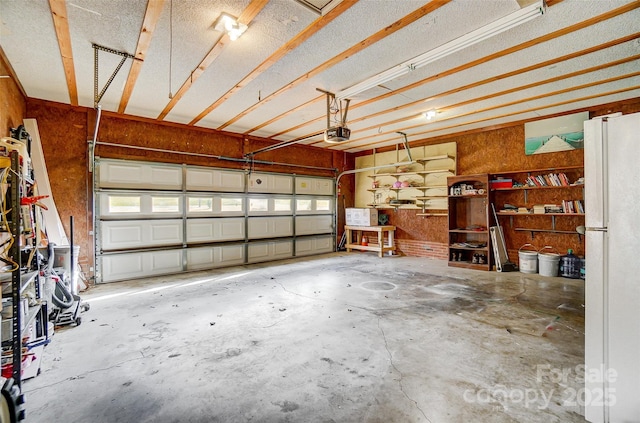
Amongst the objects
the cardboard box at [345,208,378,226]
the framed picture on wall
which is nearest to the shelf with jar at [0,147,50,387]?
the cardboard box at [345,208,378,226]

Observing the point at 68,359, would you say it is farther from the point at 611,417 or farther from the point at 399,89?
the point at 399,89

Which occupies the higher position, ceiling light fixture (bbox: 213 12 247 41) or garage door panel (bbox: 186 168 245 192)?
ceiling light fixture (bbox: 213 12 247 41)

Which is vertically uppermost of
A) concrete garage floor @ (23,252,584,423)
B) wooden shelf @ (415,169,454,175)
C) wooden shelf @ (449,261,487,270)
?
wooden shelf @ (415,169,454,175)

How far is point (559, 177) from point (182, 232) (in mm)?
7000

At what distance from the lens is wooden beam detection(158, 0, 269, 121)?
2.32m

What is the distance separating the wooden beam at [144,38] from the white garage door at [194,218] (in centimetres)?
180

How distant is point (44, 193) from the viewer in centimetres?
428

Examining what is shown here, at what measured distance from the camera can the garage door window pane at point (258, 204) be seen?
674 cm

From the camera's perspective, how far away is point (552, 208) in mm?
5219

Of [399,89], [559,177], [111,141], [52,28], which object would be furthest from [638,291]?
[111,141]

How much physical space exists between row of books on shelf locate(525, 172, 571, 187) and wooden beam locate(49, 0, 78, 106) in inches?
267

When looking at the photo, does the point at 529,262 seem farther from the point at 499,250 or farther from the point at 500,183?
the point at 500,183

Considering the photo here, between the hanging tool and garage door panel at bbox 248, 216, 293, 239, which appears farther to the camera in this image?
garage door panel at bbox 248, 216, 293, 239

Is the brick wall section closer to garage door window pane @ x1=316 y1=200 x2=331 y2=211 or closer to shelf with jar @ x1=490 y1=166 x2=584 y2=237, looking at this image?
shelf with jar @ x1=490 y1=166 x2=584 y2=237
